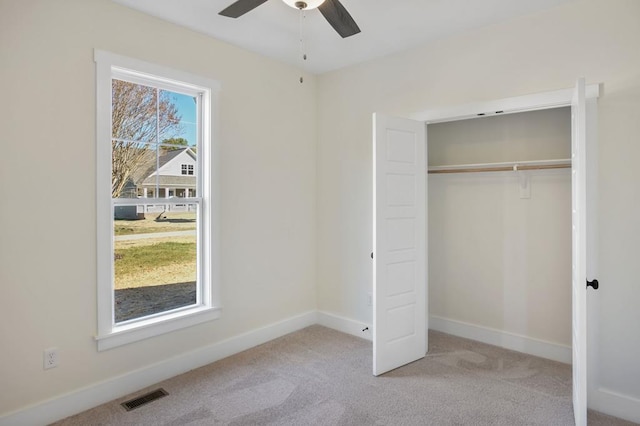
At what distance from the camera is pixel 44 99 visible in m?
2.33

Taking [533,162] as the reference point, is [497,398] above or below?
below

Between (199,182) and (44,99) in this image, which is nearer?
(44,99)

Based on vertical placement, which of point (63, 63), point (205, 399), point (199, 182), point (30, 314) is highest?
point (63, 63)

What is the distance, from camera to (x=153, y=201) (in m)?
2.94

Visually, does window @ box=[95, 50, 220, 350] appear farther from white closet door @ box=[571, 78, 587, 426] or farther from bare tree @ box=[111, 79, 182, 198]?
white closet door @ box=[571, 78, 587, 426]

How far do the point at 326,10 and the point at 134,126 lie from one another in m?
1.70

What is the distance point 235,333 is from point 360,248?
59.1 inches

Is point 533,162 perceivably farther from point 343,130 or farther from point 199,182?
point 199,182

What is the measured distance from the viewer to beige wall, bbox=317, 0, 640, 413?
2.42m

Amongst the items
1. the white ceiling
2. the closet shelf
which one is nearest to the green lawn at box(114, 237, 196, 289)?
the white ceiling

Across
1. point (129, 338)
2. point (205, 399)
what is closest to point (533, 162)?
point (205, 399)

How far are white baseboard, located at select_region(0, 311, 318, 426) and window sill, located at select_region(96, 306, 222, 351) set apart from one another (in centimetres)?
24

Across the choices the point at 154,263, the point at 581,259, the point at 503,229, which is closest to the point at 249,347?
the point at 154,263

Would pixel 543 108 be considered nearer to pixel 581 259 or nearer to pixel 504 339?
pixel 581 259
